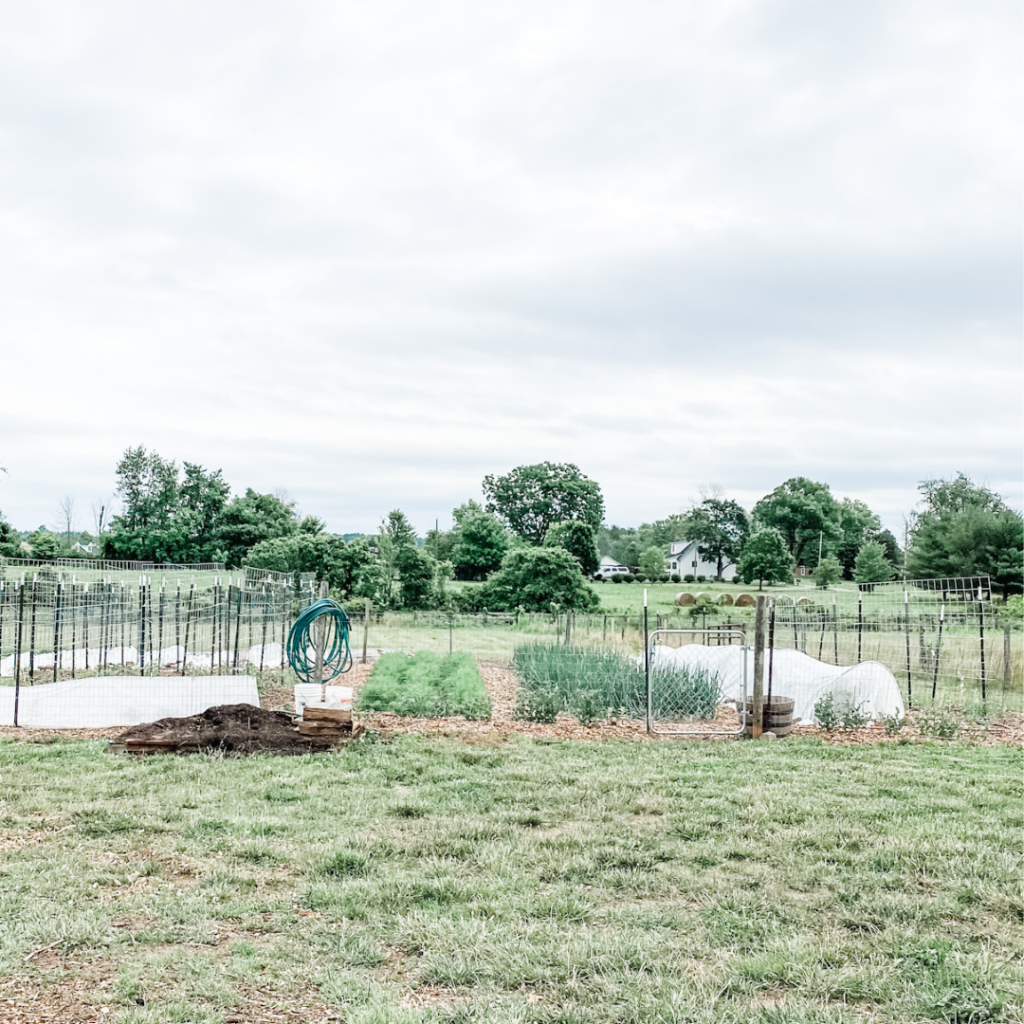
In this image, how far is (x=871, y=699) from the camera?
9672 millimetres

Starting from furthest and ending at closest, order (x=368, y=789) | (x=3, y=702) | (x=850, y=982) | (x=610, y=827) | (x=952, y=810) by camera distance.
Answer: (x=3, y=702)
(x=368, y=789)
(x=952, y=810)
(x=610, y=827)
(x=850, y=982)

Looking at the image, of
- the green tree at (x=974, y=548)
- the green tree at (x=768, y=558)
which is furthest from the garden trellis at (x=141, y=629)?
the green tree at (x=768, y=558)

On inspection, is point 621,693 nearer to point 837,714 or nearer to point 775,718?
point 775,718

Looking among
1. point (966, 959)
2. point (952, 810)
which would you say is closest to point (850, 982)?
point (966, 959)

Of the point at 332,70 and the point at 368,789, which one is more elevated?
the point at 332,70

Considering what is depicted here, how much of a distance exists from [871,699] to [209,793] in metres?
7.30

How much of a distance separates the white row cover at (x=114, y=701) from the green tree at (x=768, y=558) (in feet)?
144

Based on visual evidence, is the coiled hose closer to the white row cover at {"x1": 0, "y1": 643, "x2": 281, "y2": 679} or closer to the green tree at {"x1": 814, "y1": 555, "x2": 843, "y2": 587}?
the white row cover at {"x1": 0, "y1": 643, "x2": 281, "y2": 679}

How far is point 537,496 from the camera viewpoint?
186 ft

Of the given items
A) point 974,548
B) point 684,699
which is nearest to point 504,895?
point 684,699

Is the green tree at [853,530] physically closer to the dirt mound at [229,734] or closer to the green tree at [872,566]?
the green tree at [872,566]

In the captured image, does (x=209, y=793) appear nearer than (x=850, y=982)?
No

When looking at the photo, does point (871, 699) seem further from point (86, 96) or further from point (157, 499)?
point (157, 499)

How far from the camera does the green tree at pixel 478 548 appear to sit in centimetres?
4366
